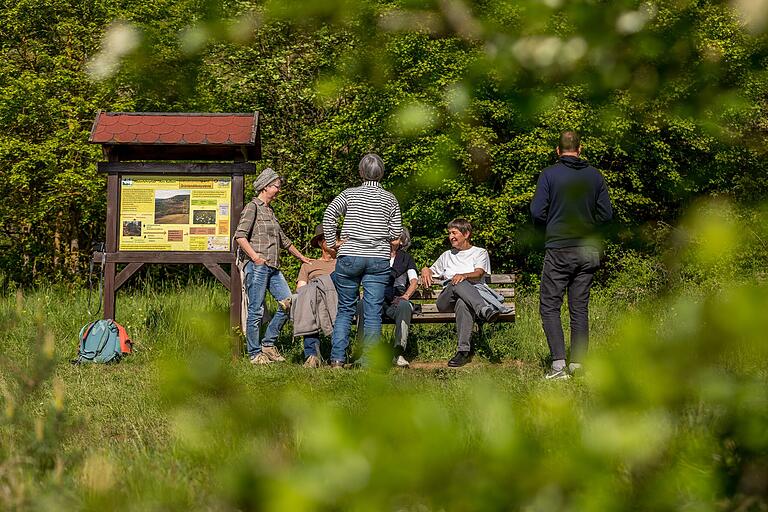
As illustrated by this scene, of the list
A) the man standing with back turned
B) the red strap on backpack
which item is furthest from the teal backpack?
the man standing with back turned

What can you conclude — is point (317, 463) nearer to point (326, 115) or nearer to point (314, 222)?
point (314, 222)

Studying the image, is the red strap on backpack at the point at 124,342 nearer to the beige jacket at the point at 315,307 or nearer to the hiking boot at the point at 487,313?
the beige jacket at the point at 315,307

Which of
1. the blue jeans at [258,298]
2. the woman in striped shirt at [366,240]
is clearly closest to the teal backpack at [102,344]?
the blue jeans at [258,298]

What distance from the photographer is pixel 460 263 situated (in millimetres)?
7906

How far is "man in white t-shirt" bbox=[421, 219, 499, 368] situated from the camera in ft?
24.6

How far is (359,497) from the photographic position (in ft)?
3.10

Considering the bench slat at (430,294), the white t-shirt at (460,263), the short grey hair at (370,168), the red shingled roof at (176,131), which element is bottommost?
the bench slat at (430,294)

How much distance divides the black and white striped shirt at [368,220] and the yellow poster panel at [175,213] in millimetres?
1789

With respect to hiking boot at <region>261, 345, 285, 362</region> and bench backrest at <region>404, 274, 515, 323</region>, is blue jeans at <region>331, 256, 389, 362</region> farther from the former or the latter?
bench backrest at <region>404, 274, 515, 323</region>

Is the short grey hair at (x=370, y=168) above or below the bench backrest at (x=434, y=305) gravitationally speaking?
above

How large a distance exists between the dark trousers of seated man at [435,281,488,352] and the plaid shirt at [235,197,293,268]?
1504 millimetres

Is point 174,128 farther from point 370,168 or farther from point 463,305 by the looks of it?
point 463,305

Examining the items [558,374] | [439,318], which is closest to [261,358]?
[439,318]

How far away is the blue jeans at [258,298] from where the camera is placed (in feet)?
24.9
